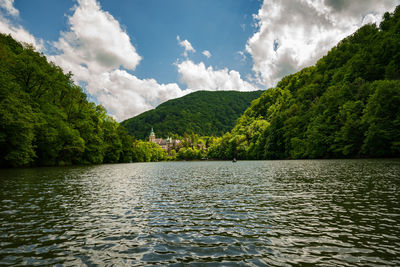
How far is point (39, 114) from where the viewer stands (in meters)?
48.7

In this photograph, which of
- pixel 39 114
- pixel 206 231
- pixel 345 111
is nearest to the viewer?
pixel 206 231

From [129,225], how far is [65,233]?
2351mm

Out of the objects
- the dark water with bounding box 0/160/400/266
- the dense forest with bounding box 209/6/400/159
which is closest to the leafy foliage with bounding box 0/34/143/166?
the dark water with bounding box 0/160/400/266

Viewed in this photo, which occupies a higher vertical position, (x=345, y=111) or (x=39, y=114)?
(x=345, y=111)

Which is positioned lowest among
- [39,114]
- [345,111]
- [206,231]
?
[206,231]

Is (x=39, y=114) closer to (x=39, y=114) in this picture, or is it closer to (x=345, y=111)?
(x=39, y=114)

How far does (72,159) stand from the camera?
6656 centimetres

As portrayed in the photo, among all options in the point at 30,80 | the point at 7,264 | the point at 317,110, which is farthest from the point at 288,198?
the point at 317,110

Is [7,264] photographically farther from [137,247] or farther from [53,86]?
[53,86]

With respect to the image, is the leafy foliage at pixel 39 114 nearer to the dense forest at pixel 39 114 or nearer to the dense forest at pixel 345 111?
the dense forest at pixel 39 114

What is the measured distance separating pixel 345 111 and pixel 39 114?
82.5 meters

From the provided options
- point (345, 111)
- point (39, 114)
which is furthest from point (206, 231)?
point (345, 111)

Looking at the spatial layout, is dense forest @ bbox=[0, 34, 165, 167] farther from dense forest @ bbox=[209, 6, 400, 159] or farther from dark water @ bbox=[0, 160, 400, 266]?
dense forest @ bbox=[209, 6, 400, 159]

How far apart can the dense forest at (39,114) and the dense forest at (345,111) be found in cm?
7411
